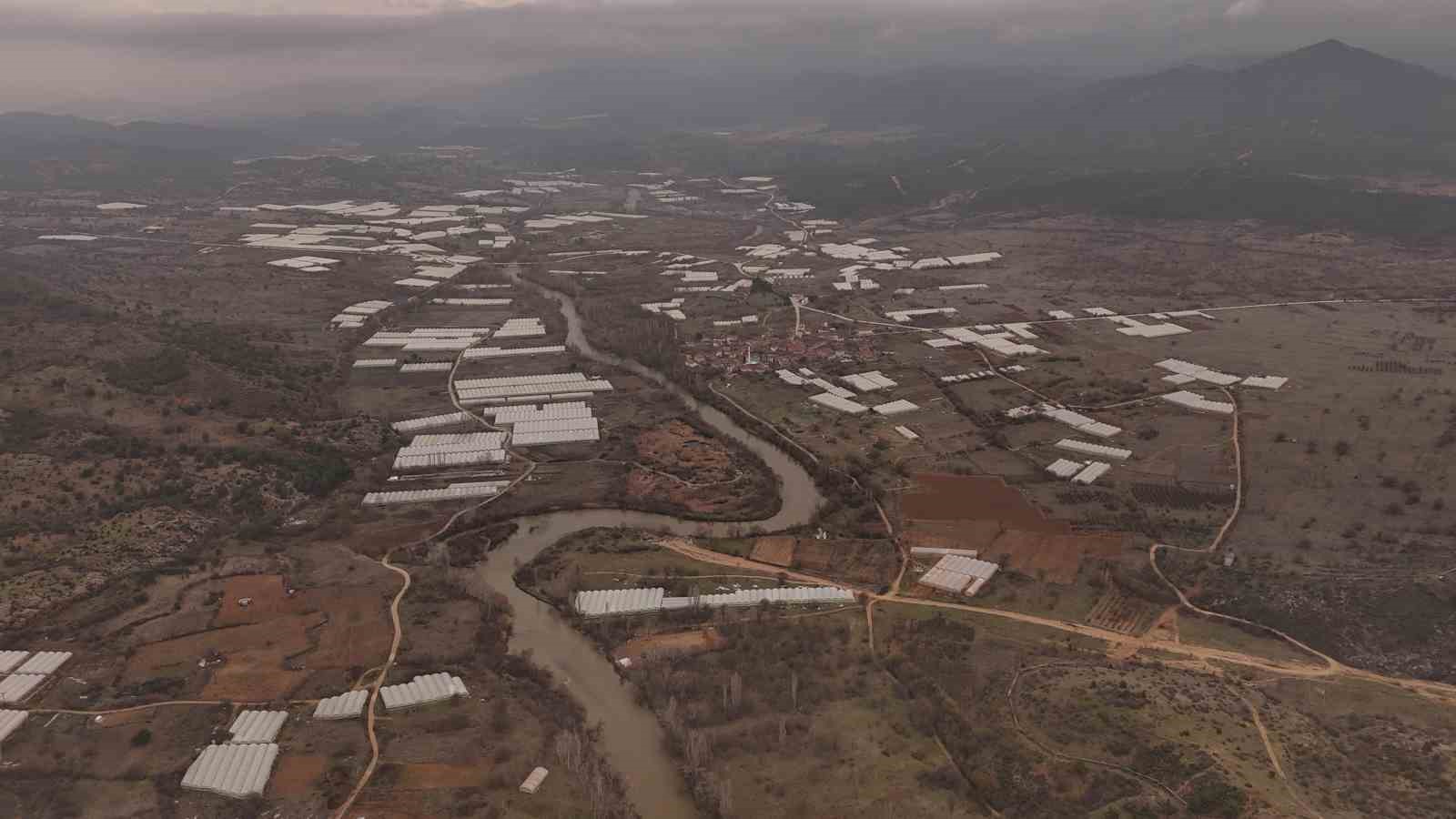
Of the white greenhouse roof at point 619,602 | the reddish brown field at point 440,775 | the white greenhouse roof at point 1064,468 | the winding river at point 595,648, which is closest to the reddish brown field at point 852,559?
the winding river at point 595,648

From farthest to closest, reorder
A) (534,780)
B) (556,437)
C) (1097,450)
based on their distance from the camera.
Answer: (556,437) < (1097,450) < (534,780)

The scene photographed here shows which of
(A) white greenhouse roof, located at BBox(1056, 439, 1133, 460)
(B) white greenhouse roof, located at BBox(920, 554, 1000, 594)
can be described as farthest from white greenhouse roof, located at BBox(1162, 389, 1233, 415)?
(B) white greenhouse roof, located at BBox(920, 554, 1000, 594)

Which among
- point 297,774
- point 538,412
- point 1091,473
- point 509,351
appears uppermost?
point 509,351

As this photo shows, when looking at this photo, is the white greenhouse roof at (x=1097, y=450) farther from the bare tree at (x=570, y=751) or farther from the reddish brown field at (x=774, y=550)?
the bare tree at (x=570, y=751)

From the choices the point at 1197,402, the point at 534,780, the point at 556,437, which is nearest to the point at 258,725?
the point at 534,780

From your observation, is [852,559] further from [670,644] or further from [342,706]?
[342,706]

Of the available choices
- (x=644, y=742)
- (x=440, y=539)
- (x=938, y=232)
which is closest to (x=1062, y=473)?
(x=644, y=742)
